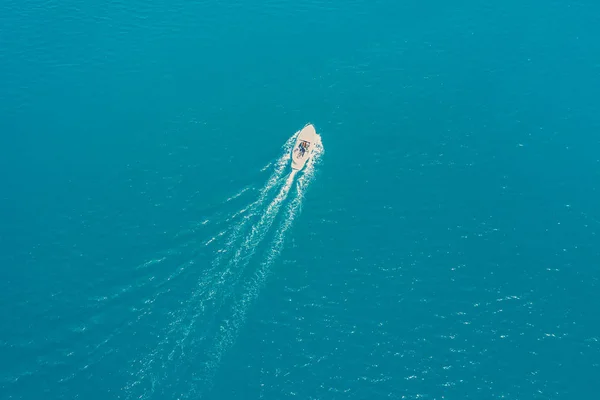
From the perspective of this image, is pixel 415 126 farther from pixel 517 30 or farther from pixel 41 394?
pixel 41 394

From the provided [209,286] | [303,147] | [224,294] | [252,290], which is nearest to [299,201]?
[303,147]

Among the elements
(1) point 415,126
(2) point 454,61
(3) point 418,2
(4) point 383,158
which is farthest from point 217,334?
(3) point 418,2

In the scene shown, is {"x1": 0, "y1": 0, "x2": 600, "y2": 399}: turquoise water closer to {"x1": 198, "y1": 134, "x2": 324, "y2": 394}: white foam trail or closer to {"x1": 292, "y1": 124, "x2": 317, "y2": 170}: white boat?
{"x1": 198, "y1": 134, "x2": 324, "y2": 394}: white foam trail

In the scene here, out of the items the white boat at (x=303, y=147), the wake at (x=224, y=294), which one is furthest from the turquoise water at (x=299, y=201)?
the white boat at (x=303, y=147)

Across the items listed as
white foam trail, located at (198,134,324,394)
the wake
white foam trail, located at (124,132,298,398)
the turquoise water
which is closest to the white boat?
the wake

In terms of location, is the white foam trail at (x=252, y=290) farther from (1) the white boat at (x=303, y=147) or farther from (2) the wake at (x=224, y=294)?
(1) the white boat at (x=303, y=147)

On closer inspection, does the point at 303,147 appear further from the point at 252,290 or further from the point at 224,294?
the point at 224,294
